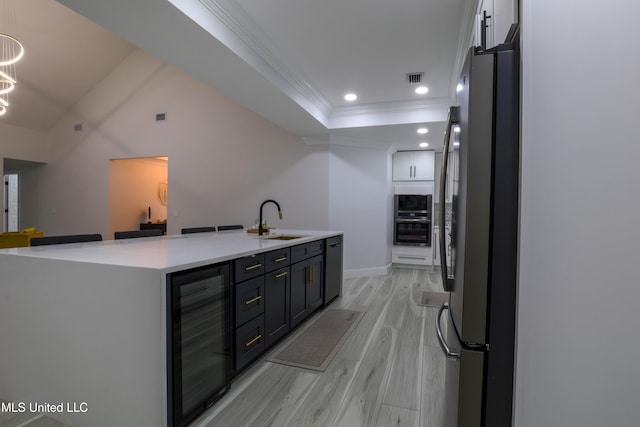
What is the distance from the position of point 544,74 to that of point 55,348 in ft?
8.03

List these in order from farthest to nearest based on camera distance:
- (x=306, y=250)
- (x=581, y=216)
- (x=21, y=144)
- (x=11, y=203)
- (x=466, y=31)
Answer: (x=11, y=203) → (x=21, y=144) → (x=306, y=250) → (x=466, y=31) → (x=581, y=216)

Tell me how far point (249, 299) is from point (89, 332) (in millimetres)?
884

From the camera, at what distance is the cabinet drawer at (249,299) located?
79.4 inches

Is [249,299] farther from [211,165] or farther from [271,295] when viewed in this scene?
[211,165]

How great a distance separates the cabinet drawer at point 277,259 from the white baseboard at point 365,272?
2853mm

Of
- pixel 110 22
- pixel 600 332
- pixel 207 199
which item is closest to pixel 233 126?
pixel 207 199

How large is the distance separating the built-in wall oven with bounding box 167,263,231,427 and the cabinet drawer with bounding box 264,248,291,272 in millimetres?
472

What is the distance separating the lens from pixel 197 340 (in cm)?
166

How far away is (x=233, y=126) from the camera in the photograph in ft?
18.8

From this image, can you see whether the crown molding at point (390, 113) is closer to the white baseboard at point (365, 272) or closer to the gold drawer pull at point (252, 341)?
the white baseboard at point (365, 272)

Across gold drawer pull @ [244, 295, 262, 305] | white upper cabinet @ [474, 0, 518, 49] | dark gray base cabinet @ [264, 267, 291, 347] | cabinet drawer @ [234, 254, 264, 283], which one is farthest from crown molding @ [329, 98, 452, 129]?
gold drawer pull @ [244, 295, 262, 305]

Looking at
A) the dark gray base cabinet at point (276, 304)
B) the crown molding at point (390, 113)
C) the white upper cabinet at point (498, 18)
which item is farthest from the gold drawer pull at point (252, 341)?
the crown molding at point (390, 113)

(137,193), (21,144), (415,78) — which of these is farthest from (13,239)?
(415,78)

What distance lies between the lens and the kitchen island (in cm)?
143
